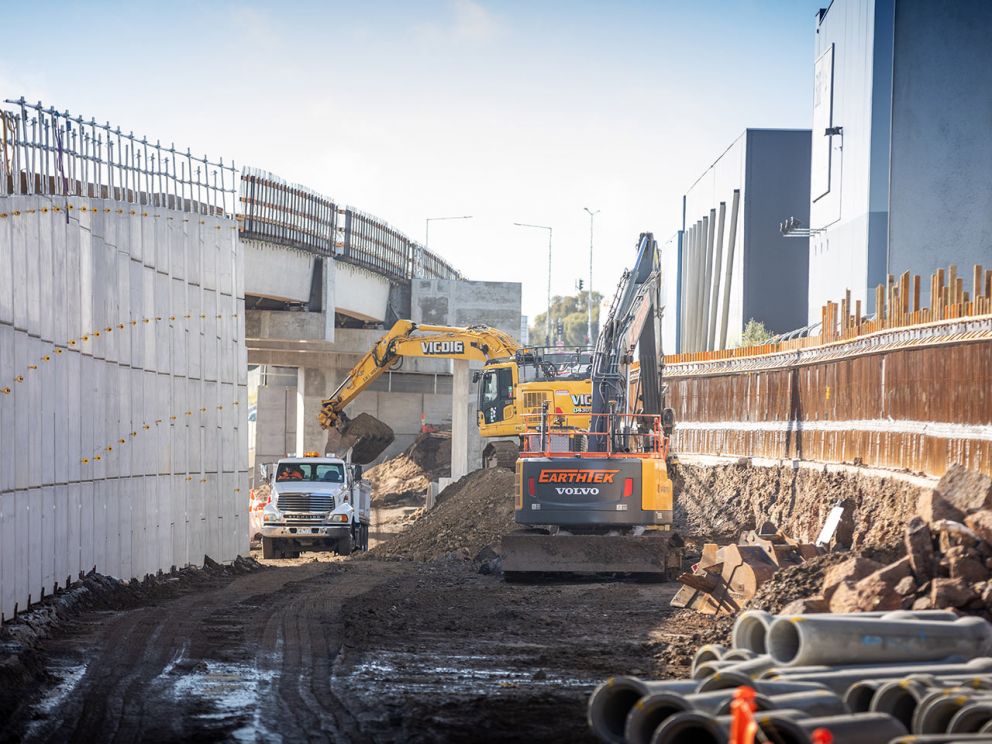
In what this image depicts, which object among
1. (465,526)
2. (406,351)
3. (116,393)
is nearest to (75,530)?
(116,393)

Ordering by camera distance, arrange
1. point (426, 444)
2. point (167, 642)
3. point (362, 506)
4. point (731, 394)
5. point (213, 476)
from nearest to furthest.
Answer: point (167, 642) < point (213, 476) < point (731, 394) < point (362, 506) < point (426, 444)

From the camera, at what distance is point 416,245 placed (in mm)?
49500

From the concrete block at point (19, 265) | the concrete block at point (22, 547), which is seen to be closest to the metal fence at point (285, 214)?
the concrete block at point (19, 265)

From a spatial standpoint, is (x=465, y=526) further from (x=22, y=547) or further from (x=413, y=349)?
(x=22, y=547)

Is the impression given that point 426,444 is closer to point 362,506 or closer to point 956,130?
point 362,506

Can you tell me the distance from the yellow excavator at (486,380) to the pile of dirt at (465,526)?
175 cm

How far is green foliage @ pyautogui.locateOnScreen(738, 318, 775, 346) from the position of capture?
156 feet

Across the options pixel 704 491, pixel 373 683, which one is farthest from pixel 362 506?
pixel 373 683

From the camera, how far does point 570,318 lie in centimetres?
14838

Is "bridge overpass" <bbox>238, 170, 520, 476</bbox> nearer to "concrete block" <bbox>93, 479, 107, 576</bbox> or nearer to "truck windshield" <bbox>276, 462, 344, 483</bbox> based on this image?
"truck windshield" <bbox>276, 462, 344, 483</bbox>

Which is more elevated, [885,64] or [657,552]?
[885,64]

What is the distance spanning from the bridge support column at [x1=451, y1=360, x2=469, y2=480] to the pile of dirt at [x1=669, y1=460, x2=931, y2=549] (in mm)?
12140

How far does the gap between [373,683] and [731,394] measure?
20223mm

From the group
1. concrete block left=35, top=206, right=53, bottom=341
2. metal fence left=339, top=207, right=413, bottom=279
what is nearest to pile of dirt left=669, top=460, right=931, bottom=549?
concrete block left=35, top=206, right=53, bottom=341
